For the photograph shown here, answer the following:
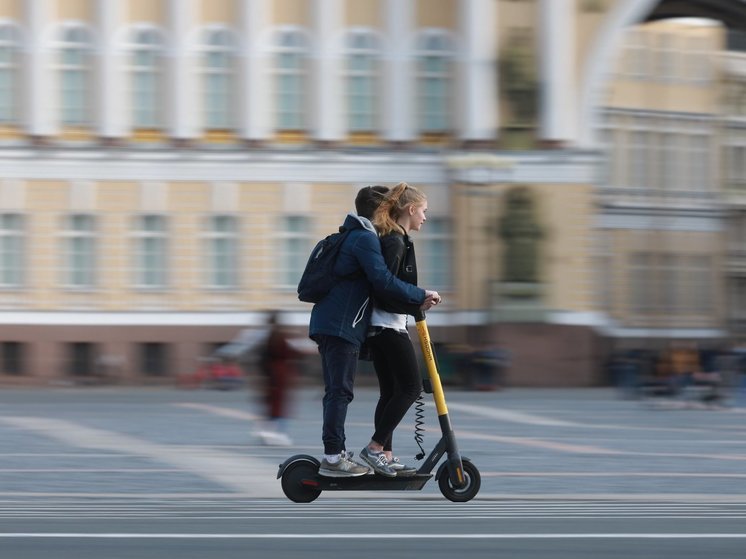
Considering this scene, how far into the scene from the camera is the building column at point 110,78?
153 feet

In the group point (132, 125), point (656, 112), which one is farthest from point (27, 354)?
point (656, 112)

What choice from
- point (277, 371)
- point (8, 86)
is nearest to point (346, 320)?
point (277, 371)

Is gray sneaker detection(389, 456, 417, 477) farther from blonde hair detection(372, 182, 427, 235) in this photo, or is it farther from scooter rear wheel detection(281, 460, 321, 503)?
blonde hair detection(372, 182, 427, 235)

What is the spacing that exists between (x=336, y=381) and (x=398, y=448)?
7.43 meters

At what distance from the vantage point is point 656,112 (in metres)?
63.8

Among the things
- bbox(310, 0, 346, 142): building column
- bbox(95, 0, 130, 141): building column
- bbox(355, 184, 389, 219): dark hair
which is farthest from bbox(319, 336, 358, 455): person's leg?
bbox(310, 0, 346, 142): building column

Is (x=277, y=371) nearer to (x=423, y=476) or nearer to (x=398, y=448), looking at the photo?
(x=398, y=448)

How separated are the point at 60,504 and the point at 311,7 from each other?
3748cm

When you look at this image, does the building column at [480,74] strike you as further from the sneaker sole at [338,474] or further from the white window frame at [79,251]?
the sneaker sole at [338,474]

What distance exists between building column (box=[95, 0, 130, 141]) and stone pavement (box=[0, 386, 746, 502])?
13.5 metres

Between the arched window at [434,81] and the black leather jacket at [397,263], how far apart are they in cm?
3698

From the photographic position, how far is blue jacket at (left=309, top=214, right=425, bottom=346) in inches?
400

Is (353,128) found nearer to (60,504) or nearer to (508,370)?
(508,370)

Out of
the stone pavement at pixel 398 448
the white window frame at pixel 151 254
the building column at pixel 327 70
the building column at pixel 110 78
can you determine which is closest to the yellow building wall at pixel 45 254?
the white window frame at pixel 151 254
